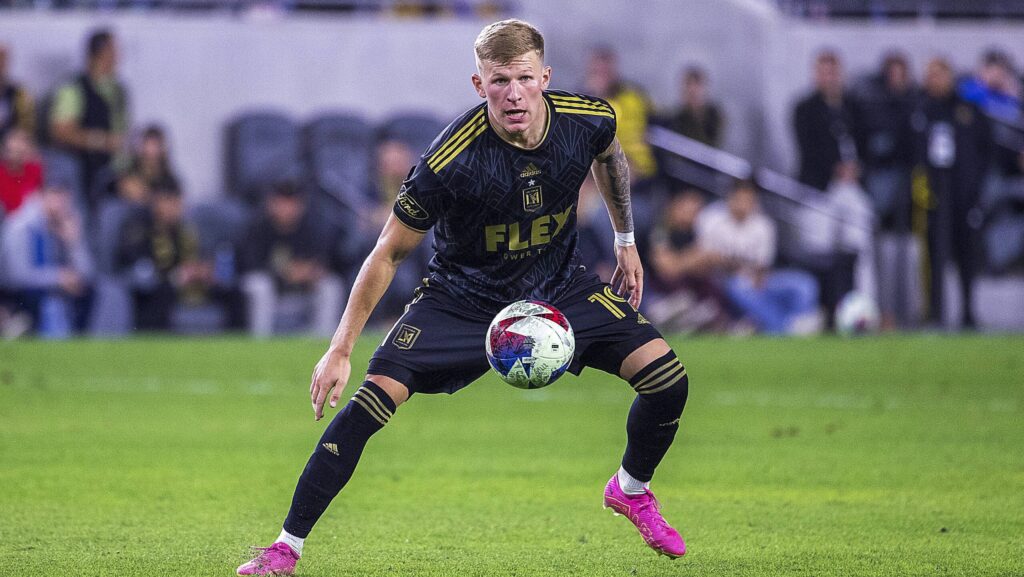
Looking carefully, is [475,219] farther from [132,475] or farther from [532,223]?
[132,475]

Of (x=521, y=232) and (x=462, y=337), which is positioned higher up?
(x=521, y=232)

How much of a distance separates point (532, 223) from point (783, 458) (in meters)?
3.48

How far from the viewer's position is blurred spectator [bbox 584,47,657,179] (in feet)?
57.3

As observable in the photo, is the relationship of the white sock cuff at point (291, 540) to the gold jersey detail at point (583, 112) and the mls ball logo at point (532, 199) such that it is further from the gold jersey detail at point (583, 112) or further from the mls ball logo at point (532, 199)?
the gold jersey detail at point (583, 112)

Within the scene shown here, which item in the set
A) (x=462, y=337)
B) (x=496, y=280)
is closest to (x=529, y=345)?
(x=462, y=337)

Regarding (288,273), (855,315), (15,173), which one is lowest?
(855,315)

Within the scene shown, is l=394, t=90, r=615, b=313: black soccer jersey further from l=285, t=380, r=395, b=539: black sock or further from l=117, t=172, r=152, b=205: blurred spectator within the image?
l=117, t=172, r=152, b=205: blurred spectator

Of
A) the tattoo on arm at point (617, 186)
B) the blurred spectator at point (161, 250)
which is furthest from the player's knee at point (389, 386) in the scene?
the blurred spectator at point (161, 250)

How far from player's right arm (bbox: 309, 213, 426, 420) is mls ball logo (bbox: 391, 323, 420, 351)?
216mm

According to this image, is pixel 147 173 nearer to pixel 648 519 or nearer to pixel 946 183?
pixel 946 183

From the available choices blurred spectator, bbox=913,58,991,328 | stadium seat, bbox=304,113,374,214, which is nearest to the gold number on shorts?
stadium seat, bbox=304,113,374,214

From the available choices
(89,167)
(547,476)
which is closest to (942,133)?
(89,167)

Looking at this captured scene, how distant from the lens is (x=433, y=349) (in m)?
5.48

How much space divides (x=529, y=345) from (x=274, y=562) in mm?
1171
